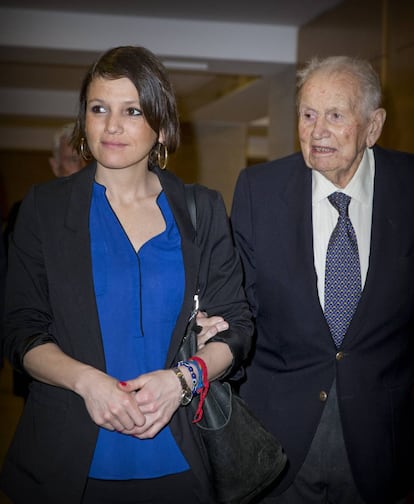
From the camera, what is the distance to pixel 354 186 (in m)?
2.55

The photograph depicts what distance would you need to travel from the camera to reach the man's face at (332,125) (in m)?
2.48

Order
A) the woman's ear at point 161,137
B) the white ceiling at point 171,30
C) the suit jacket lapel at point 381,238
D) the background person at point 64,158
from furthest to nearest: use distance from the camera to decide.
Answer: the white ceiling at point 171,30
the background person at point 64,158
the suit jacket lapel at point 381,238
the woman's ear at point 161,137

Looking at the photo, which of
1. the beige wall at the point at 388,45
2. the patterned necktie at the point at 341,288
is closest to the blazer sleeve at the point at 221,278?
the patterned necktie at the point at 341,288

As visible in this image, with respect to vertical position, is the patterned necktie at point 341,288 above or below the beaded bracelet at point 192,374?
above

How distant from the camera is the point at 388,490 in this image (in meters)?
2.48

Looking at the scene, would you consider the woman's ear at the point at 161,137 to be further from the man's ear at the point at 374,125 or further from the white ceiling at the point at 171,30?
the white ceiling at the point at 171,30

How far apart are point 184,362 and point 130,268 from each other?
288 mm

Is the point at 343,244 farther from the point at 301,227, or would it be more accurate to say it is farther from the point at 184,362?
the point at 184,362

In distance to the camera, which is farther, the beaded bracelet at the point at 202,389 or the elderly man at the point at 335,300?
the elderly man at the point at 335,300

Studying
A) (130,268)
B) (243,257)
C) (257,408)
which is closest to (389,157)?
(243,257)

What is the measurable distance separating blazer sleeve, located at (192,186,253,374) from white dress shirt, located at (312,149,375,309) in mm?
501

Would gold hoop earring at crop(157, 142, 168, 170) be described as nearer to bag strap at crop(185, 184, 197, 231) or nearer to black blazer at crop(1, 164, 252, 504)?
bag strap at crop(185, 184, 197, 231)

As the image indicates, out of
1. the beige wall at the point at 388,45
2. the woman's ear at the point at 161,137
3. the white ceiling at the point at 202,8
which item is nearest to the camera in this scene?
the woman's ear at the point at 161,137

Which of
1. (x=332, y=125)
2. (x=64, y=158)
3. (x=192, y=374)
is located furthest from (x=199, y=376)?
(x=64, y=158)
